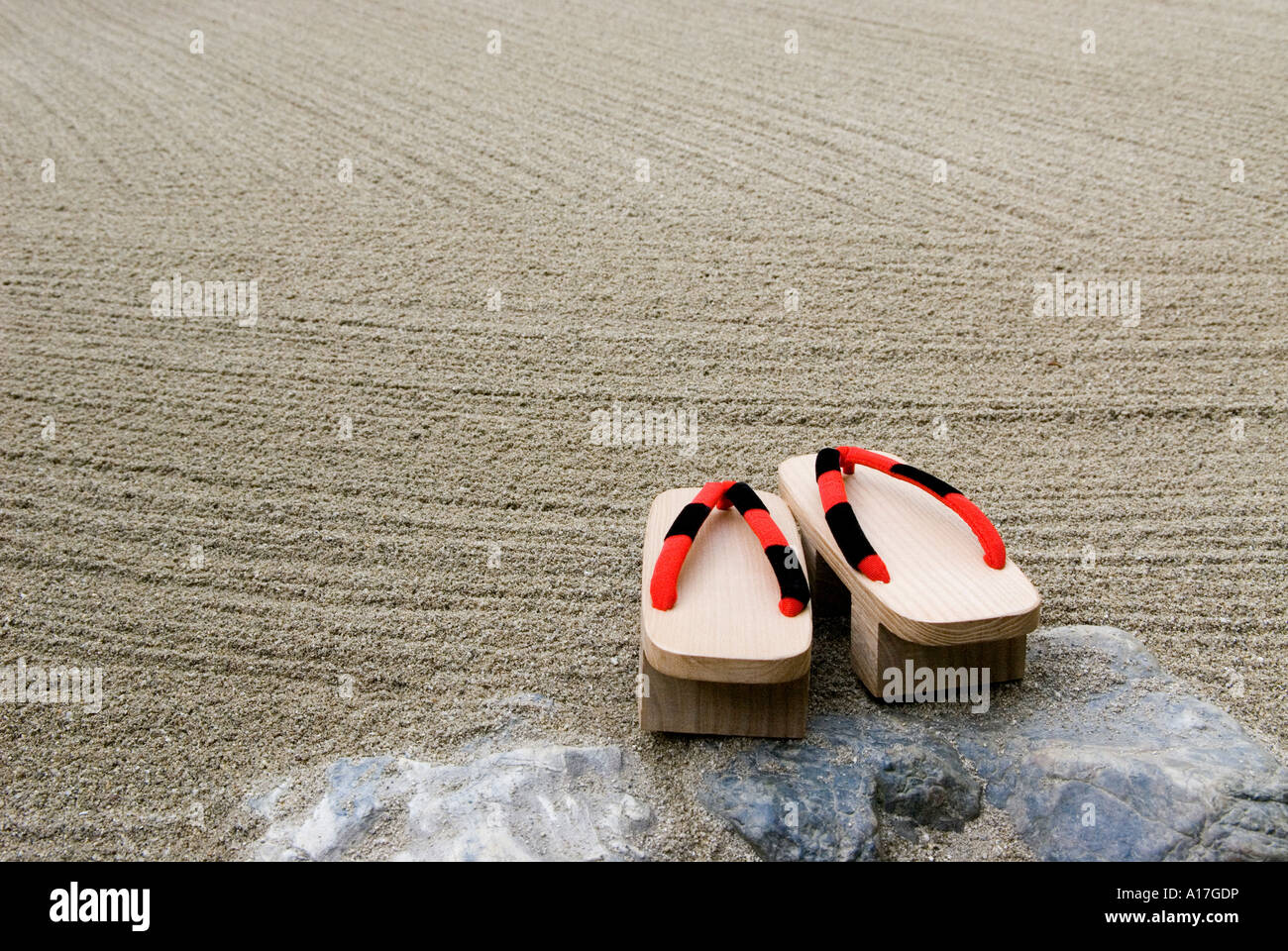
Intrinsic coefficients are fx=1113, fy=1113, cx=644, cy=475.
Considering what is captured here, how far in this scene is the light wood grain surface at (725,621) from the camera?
1800 mm

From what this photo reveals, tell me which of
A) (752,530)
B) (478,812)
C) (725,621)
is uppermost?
(752,530)

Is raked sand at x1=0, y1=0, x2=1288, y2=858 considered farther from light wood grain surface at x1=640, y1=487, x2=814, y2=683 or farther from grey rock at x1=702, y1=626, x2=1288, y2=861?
light wood grain surface at x1=640, y1=487, x2=814, y2=683

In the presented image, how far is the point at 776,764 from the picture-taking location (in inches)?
75.5

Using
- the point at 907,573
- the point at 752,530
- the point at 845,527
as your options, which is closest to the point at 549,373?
the point at 752,530

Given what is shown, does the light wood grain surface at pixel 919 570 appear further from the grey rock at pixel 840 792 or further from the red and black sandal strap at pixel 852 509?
the grey rock at pixel 840 792

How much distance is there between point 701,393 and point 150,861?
6.83ft

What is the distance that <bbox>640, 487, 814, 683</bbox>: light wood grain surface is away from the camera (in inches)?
70.9

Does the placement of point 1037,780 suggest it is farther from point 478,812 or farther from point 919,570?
point 478,812

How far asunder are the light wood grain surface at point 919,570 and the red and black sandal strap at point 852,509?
2 cm

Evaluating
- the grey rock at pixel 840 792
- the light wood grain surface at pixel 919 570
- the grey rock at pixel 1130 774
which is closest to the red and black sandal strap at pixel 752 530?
the light wood grain surface at pixel 919 570

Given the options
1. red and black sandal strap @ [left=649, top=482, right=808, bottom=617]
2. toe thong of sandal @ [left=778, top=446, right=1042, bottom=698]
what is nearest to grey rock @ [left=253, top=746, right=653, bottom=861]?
red and black sandal strap @ [left=649, top=482, right=808, bottom=617]

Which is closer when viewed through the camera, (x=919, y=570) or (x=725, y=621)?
(x=725, y=621)

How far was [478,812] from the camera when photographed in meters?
1.86

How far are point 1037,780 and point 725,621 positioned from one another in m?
0.59
